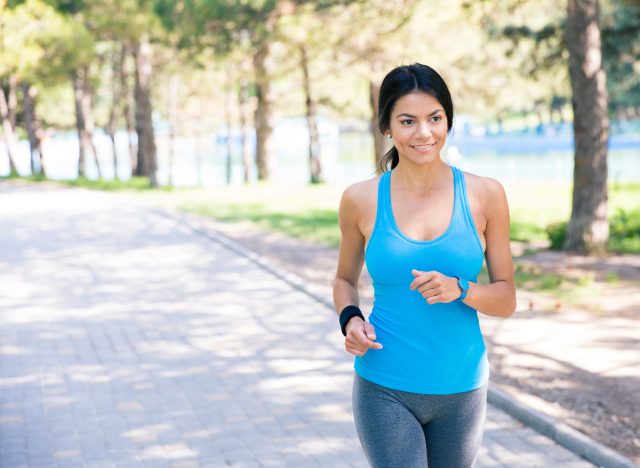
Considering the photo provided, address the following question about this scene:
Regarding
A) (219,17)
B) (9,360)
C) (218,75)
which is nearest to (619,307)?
(9,360)

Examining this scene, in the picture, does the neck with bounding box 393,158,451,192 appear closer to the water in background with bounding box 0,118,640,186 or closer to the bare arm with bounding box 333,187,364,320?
the bare arm with bounding box 333,187,364,320

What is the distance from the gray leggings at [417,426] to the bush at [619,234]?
1050 centimetres

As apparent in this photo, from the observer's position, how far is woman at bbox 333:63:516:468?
2.70 metres

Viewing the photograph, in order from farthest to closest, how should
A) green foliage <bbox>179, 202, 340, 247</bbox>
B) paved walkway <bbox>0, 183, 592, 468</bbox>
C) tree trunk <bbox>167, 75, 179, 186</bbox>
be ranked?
tree trunk <bbox>167, 75, 179, 186</bbox> < green foliage <bbox>179, 202, 340, 247</bbox> < paved walkway <bbox>0, 183, 592, 468</bbox>

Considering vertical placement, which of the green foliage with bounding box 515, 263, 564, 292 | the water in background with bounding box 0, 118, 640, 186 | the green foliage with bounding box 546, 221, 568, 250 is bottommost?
the water in background with bounding box 0, 118, 640, 186

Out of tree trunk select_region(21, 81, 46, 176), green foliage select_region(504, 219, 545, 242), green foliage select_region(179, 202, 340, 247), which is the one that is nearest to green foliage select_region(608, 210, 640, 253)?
green foliage select_region(504, 219, 545, 242)

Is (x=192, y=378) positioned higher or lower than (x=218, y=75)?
lower

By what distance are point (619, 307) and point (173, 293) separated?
507 cm

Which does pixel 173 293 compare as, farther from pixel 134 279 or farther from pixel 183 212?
pixel 183 212

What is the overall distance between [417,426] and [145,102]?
88.4 ft

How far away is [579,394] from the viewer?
653 centimetres

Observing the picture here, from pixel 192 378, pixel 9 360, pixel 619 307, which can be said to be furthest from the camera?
pixel 619 307

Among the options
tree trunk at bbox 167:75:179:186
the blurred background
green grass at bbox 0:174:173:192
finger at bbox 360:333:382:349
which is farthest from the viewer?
tree trunk at bbox 167:75:179:186

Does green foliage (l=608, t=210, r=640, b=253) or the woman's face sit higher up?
the woman's face
